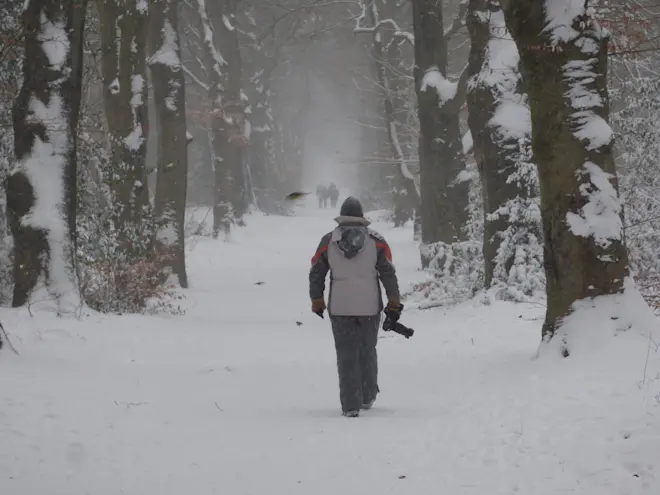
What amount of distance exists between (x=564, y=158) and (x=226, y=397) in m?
3.70

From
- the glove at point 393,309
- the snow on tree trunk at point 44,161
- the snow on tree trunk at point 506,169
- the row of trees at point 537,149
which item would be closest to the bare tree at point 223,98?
the row of trees at point 537,149

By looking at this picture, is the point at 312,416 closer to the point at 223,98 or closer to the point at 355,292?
the point at 355,292

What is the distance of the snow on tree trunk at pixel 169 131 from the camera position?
49.5ft

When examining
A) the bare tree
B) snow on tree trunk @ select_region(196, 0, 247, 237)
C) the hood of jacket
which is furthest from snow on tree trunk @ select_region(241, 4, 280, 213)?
the hood of jacket

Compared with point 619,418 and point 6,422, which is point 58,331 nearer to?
point 6,422

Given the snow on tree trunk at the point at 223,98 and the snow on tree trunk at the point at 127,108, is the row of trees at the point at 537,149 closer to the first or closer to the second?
the snow on tree trunk at the point at 127,108

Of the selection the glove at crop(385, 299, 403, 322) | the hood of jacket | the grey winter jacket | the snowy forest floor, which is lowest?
the snowy forest floor

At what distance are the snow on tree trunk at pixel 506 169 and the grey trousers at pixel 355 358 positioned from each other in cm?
458

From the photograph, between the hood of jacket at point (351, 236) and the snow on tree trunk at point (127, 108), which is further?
the snow on tree trunk at point (127, 108)

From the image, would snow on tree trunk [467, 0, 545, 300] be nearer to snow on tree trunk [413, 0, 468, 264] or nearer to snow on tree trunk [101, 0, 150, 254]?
snow on tree trunk [413, 0, 468, 264]

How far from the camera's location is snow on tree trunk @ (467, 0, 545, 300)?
1028cm

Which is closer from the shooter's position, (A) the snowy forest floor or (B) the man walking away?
(A) the snowy forest floor

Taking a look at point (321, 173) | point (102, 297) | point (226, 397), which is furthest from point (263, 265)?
point (321, 173)

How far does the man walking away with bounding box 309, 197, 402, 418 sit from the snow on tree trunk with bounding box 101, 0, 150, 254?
7.47 metres
